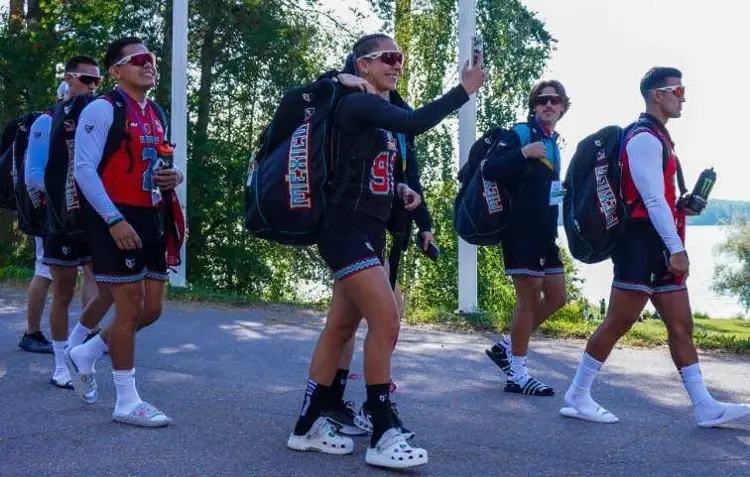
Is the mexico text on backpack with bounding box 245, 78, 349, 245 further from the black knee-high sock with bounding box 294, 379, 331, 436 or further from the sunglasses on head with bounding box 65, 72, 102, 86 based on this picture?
the sunglasses on head with bounding box 65, 72, 102, 86

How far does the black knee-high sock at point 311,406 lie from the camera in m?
4.95

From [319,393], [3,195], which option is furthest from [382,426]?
[3,195]

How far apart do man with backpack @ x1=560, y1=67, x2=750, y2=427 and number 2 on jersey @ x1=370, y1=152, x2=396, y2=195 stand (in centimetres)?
135

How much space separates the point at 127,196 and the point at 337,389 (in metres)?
1.45

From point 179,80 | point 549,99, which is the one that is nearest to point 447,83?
point 179,80

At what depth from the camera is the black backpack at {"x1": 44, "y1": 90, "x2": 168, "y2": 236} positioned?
5.36 m

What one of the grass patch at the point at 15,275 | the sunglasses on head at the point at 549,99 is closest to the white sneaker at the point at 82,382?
the sunglasses on head at the point at 549,99

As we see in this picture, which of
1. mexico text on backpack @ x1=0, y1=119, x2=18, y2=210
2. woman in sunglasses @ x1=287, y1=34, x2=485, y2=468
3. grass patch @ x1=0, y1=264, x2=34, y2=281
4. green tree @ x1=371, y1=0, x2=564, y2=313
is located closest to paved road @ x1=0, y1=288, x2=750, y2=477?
woman in sunglasses @ x1=287, y1=34, x2=485, y2=468

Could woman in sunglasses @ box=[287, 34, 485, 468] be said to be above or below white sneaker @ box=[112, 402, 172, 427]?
above

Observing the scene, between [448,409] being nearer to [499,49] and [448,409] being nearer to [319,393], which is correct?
[319,393]

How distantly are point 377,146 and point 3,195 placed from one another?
12.0ft

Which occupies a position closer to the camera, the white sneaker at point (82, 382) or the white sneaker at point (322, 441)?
the white sneaker at point (322, 441)

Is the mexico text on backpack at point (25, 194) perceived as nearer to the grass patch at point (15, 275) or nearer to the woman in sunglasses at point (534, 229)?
the woman in sunglasses at point (534, 229)

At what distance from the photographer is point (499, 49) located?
604 inches
